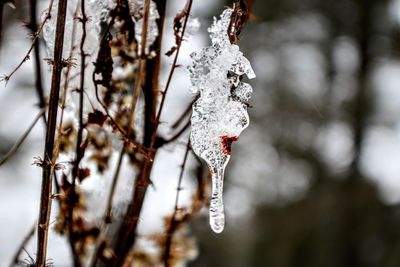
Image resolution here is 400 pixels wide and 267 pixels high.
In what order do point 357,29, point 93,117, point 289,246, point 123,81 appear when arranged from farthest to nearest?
point 357,29 < point 289,246 < point 123,81 < point 93,117

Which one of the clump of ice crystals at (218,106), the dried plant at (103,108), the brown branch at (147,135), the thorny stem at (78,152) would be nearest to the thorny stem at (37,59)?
the dried plant at (103,108)

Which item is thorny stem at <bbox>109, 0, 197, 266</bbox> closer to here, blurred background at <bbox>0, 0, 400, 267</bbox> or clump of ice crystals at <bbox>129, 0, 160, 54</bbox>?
clump of ice crystals at <bbox>129, 0, 160, 54</bbox>

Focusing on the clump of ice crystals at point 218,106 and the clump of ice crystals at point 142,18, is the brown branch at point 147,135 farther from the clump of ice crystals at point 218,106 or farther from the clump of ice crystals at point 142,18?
the clump of ice crystals at point 218,106

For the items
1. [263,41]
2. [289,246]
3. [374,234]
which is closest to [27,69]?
[263,41]

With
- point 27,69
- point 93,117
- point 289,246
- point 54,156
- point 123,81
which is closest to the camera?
point 54,156

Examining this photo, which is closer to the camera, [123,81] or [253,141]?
[123,81]

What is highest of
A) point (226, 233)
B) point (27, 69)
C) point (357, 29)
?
point (357, 29)

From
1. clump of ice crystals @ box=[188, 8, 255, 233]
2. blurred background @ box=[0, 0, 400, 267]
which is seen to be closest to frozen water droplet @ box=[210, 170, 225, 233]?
clump of ice crystals @ box=[188, 8, 255, 233]

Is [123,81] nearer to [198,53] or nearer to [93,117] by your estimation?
[93,117]
